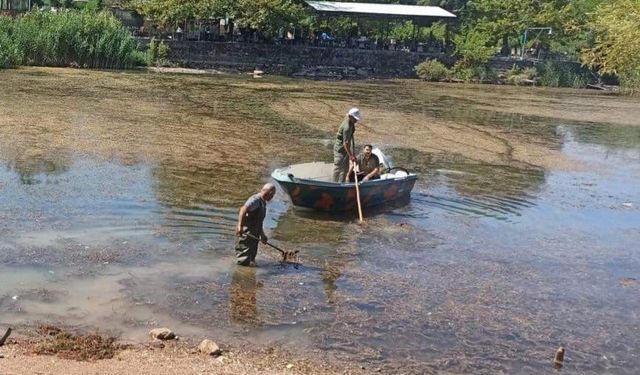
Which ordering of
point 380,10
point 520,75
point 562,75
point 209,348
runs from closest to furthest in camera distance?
point 209,348
point 380,10
point 520,75
point 562,75

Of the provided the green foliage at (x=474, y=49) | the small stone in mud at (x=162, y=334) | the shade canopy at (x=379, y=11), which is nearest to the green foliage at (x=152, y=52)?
the shade canopy at (x=379, y=11)

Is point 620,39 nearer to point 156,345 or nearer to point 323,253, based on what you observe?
point 323,253

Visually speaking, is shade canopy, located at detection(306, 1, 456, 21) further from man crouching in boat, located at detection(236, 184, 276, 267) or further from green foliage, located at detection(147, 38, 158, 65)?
man crouching in boat, located at detection(236, 184, 276, 267)

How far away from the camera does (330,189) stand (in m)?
11.9

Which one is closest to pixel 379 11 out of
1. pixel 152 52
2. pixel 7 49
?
pixel 152 52

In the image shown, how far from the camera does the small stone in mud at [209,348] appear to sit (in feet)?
22.2

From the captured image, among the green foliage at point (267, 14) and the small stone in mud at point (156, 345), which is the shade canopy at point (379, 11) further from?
the small stone in mud at point (156, 345)

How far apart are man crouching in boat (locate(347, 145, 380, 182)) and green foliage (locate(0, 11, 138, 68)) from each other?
83.1 feet

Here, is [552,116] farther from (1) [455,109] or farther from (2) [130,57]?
(2) [130,57]

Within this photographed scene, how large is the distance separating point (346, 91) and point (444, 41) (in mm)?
18723

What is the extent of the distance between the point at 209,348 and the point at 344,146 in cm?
636

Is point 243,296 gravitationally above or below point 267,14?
below

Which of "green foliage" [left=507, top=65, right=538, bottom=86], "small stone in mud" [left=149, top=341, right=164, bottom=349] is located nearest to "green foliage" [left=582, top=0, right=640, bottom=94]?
"small stone in mud" [left=149, top=341, right=164, bottom=349]

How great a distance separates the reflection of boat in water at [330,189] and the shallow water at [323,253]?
1.02 ft
